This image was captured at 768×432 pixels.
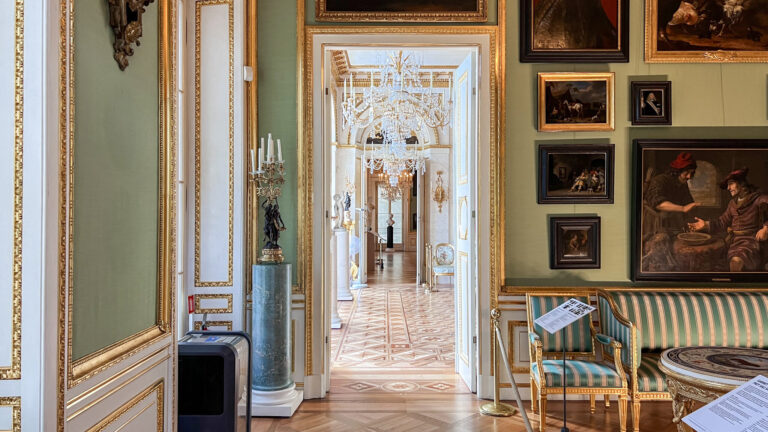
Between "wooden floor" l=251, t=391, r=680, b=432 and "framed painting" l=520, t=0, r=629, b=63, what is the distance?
3.20 meters

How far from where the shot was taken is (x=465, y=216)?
225 inches

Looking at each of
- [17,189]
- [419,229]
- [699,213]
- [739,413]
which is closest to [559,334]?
[699,213]

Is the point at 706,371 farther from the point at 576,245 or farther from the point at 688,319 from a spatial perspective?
the point at 576,245

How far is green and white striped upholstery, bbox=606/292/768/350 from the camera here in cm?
473

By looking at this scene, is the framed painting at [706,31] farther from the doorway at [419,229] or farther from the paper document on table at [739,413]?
the paper document on table at [739,413]

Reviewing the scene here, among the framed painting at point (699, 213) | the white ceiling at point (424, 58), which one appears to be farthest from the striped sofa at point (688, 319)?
the white ceiling at point (424, 58)

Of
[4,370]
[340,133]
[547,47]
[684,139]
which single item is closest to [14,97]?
[4,370]

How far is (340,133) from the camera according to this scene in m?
12.8

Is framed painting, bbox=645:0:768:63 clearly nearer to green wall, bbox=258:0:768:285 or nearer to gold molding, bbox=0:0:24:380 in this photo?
green wall, bbox=258:0:768:285

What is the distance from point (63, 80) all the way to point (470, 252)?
Result: 411 centimetres

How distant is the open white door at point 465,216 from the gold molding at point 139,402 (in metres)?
3.24

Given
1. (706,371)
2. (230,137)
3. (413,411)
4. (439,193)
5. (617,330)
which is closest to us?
(706,371)

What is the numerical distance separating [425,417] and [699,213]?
314 centimetres

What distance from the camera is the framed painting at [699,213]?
201 inches
